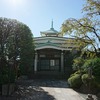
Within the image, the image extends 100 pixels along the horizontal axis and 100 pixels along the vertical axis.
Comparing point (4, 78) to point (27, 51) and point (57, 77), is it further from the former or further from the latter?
point (57, 77)

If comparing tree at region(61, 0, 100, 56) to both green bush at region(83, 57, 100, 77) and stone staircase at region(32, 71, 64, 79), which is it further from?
stone staircase at region(32, 71, 64, 79)

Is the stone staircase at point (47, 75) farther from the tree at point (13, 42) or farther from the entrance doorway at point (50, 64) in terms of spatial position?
the tree at point (13, 42)

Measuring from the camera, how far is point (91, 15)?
39.4 feet

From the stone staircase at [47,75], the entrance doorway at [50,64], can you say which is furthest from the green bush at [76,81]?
the entrance doorway at [50,64]

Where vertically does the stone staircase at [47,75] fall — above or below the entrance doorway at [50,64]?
below

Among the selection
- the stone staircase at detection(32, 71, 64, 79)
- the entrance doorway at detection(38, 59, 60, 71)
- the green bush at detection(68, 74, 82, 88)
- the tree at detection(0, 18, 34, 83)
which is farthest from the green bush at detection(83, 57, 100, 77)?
the entrance doorway at detection(38, 59, 60, 71)

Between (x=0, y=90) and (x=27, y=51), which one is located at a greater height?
(x=27, y=51)

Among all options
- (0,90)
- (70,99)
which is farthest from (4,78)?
(70,99)

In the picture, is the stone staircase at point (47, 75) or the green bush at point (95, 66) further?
the stone staircase at point (47, 75)

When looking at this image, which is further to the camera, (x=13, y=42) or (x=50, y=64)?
(x=50, y=64)

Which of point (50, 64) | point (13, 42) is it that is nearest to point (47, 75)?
point (50, 64)

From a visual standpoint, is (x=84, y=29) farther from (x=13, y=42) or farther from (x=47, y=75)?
(x=47, y=75)

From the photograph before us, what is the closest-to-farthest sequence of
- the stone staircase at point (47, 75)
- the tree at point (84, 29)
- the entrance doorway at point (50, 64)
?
the tree at point (84, 29) → the stone staircase at point (47, 75) → the entrance doorway at point (50, 64)

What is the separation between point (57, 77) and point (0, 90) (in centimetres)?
1240
